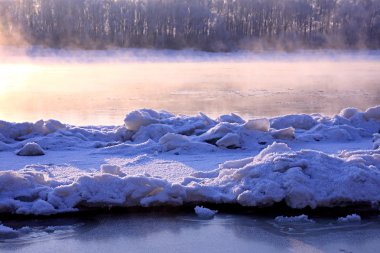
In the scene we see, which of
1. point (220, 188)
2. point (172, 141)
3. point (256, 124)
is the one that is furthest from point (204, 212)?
point (256, 124)

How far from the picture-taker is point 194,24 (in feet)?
130

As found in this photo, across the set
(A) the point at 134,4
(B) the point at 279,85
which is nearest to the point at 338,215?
(B) the point at 279,85

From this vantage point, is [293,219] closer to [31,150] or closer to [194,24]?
[31,150]

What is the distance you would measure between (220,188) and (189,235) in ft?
2.52

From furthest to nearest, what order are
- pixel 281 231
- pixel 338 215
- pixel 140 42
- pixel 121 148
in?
pixel 140 42 → pixel 121 148 → pixel 338 215 → pixel 281 231

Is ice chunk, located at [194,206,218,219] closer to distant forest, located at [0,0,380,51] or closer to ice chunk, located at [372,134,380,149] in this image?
ice chunk, located at [372,134,380,149]

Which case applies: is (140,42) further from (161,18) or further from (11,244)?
(11,244)

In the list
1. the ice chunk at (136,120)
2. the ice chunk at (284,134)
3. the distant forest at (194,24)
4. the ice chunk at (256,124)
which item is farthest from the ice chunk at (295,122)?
the distant forest at (194,24)

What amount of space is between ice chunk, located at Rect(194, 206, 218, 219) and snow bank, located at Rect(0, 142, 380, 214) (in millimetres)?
151

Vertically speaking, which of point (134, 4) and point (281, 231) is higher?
point (134, 4)

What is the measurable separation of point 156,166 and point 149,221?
1.28 m

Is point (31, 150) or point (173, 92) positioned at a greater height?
point (31, 150)

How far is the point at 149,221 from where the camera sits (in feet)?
16.1

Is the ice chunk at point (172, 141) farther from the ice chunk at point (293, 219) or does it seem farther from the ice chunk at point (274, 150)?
the ice chunk at point (293, 219)
